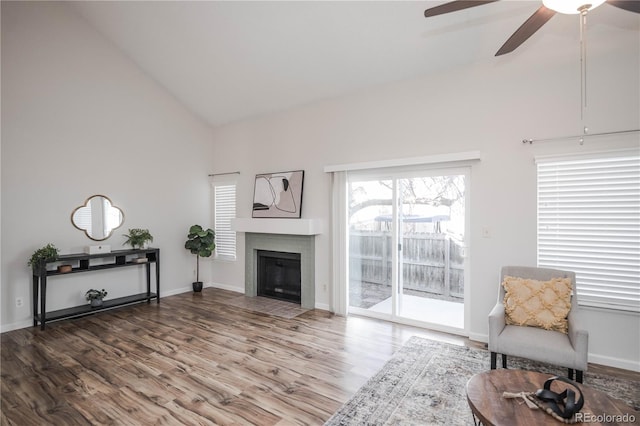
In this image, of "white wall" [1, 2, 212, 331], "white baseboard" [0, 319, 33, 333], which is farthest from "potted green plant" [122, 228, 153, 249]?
"white baseboard" [0, 319, 33, 333]

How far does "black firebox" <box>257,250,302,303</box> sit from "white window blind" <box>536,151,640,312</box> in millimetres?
3423

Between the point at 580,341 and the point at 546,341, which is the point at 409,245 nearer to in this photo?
the point at 546,341

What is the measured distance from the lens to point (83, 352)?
3428 mm

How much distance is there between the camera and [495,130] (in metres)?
3.59

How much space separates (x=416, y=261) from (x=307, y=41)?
3096 millimetres

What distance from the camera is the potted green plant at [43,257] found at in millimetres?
4090

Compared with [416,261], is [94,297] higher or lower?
lower

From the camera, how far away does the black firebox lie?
536cm

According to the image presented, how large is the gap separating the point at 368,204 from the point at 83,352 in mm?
3787

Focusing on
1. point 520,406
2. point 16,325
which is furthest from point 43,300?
point 520,406

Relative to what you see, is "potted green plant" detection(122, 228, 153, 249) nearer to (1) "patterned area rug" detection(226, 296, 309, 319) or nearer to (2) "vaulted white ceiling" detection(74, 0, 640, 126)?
(1) "patterned area rug" detection(226, 296, 309, 319)

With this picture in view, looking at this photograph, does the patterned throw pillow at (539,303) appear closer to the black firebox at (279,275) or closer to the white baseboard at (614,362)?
the white baseboard at (614,362)

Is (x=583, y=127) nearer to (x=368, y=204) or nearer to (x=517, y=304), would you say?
(x=517, y=304)

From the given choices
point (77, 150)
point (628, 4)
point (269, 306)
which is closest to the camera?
point (628, 4)
